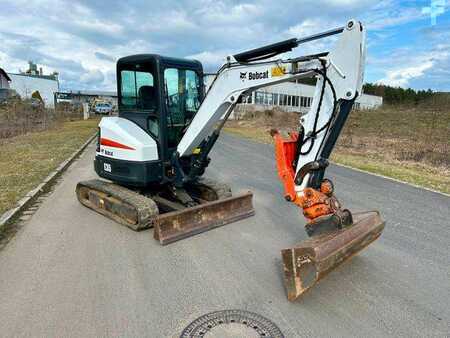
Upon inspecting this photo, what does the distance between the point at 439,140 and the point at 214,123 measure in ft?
54.4

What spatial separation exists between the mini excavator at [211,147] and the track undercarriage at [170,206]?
17 millimetres

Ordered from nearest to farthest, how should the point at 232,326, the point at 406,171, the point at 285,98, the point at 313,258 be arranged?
the point at 232,326, the point at 313,258, the point at 406,171, the point at 285,98

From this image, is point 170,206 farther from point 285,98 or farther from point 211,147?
point 285,98

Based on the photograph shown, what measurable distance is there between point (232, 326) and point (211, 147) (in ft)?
10.6

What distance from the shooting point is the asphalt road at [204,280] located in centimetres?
344

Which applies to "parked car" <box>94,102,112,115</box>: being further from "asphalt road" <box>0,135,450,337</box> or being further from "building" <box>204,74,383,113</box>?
"asphalt road" <box>0,135,450,337</box>

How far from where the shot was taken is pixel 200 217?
570 cm

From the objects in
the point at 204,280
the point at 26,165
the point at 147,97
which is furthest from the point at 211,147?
the point at 26,165

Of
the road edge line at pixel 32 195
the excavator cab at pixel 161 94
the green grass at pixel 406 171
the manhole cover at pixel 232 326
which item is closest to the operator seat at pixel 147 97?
the excavator cab at pixel 161 94

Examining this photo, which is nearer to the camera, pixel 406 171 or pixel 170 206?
pixel 170 206

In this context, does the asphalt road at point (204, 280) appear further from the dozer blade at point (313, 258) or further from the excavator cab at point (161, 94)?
the excavator cab at point (161, 94)

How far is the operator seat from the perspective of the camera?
5.96 meters

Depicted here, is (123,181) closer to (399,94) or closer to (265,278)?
(265,278)

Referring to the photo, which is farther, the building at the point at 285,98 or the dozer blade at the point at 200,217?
Result: the building at the point at 285,98
